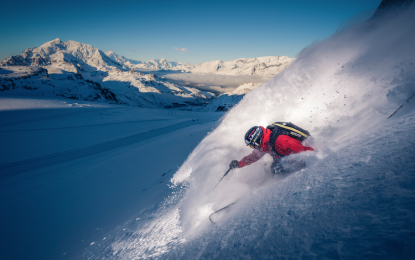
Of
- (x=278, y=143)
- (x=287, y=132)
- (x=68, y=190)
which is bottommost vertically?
(x=68, y=190)

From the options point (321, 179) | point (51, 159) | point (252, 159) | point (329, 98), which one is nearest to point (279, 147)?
point (252, 159)

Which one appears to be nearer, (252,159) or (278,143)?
(278,143)

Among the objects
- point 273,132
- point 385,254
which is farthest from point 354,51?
point 385,254

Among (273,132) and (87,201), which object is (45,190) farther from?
(273,132)

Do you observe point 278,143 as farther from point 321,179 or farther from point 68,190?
point 68,190

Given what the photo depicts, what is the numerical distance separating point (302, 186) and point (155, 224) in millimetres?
3444

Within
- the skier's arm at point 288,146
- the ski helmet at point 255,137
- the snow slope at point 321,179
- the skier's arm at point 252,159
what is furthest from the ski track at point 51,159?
the skier's arm at point 288,146

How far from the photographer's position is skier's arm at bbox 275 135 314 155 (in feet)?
11.4

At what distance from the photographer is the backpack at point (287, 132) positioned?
377 cm

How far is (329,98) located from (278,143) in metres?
2.33

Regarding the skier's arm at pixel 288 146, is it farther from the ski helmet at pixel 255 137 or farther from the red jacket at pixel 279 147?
the ski helmet at pixel 255 137

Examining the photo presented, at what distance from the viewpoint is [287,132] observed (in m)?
3.84

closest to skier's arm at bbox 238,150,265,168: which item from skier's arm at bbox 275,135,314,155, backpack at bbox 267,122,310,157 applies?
backpack at bbox 267,122,310,157

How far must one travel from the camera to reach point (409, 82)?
330 centimetres
